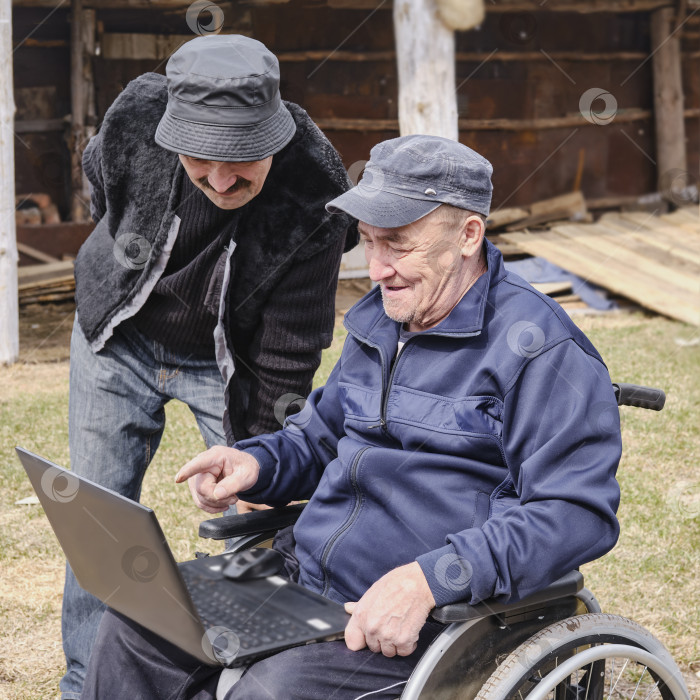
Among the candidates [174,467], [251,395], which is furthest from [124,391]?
[174,467]

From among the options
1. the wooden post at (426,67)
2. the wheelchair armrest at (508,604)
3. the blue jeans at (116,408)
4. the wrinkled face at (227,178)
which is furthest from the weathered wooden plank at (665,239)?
the wheelchair armrest at (508,604)

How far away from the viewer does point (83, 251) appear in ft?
10.3

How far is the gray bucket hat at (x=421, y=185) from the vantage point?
2205 mm

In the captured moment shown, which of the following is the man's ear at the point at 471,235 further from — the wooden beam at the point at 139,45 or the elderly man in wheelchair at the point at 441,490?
the wooden beam at the point at 139,45

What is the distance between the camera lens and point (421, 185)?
7.24 feet

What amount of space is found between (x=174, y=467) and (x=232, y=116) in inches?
125

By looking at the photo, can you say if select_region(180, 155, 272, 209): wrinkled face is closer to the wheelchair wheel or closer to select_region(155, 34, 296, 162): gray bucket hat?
select_region(155, 34, 296, 162): gray bucket hat

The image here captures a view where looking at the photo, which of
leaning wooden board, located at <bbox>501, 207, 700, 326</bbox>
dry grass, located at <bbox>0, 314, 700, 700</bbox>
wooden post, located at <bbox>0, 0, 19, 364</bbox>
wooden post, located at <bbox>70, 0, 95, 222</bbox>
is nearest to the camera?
dry grass, located at <bbox>0, 314, 700, 700</bbox>

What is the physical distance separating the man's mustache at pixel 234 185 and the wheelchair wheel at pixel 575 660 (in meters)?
1.32

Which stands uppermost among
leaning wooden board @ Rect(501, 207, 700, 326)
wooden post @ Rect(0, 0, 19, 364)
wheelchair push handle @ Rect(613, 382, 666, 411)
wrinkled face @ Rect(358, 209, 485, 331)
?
wrinkled face @ Rect(358, 209, 485, 331)

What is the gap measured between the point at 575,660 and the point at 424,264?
863 millimetres

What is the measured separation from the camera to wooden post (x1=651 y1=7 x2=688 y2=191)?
38.7ft

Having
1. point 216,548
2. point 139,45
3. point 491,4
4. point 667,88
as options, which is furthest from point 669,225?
point 216,548

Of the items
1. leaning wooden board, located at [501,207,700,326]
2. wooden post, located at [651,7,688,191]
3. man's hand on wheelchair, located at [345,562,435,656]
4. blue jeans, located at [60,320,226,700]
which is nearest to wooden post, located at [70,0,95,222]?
leaning wooden board, located at [501,207,700,326]
